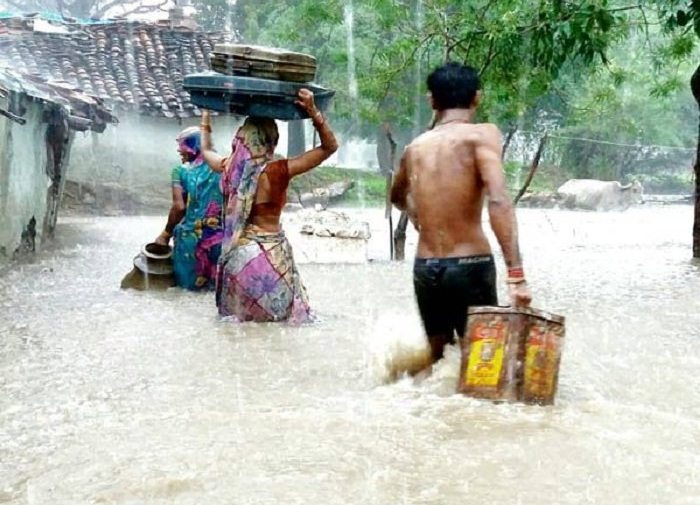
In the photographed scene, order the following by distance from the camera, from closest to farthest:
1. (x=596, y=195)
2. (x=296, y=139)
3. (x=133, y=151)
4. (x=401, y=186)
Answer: (x=401, y=186)
(x=133, y=151)
(x=596, y=195)
(x=296, y=139)

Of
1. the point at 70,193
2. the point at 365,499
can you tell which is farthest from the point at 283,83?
the point at 70,193

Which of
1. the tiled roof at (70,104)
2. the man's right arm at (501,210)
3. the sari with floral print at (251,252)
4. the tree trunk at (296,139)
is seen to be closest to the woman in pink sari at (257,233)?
the sari with floral print at (251,252)

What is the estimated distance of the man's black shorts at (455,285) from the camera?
4352mm

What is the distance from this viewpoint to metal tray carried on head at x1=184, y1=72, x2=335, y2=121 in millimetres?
6090

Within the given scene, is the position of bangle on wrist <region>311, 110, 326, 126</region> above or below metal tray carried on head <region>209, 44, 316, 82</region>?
below

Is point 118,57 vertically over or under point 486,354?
over

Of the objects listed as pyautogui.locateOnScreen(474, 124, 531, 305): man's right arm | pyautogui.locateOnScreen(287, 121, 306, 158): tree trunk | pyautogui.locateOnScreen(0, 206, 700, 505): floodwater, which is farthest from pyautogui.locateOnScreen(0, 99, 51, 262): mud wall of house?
pyautogui.locateOnScreen(287, 121, 306, 158): tree trunk

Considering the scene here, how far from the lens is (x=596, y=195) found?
28.0 meters

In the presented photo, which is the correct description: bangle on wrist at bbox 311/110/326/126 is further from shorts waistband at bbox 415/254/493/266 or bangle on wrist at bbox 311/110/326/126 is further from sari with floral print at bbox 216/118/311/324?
shorts waistband at bbox 415/254/493/266

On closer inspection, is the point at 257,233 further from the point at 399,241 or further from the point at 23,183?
the point at 23,183

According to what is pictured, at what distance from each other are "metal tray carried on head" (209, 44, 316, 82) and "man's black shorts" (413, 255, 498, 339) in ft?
7.14

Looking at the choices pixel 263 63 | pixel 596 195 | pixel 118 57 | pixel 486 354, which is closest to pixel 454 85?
pixel 486 354

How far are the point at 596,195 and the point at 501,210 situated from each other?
2484 cm

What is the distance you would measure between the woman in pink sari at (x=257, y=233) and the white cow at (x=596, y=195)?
22725 millimetres
